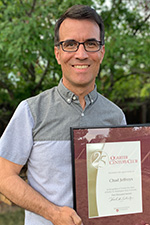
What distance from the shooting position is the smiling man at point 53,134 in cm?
146

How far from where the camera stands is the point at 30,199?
1.43 metres

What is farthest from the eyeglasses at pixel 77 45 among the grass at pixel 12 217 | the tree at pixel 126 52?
the grass at pixel 12 217

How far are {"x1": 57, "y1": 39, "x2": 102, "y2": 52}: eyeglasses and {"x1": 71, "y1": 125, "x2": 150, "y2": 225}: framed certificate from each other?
0.43 meters

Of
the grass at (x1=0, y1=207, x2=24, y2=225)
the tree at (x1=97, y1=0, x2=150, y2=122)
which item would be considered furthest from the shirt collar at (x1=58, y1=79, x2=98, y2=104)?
the grass at (x1=0, y1=207, x2=24, y2=225)

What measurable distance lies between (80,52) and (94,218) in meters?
0.86

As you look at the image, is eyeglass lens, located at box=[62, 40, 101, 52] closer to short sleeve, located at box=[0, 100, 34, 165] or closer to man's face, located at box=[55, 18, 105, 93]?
man's face, located at box=[55, 18, 105, 93]

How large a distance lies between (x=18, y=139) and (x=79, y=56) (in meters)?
0.54

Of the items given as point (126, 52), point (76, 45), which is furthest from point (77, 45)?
point (126, 52)

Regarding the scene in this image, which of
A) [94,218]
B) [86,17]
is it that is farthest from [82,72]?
[94,218]

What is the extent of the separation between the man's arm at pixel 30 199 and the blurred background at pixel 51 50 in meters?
2.50

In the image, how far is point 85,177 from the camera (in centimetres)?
146

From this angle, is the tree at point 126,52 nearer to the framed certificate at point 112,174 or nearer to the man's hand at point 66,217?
the framed certificate at point 112,174

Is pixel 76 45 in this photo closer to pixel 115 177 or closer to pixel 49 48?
→ pixel 115 177

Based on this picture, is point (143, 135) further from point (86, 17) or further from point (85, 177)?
point (86, 17)
